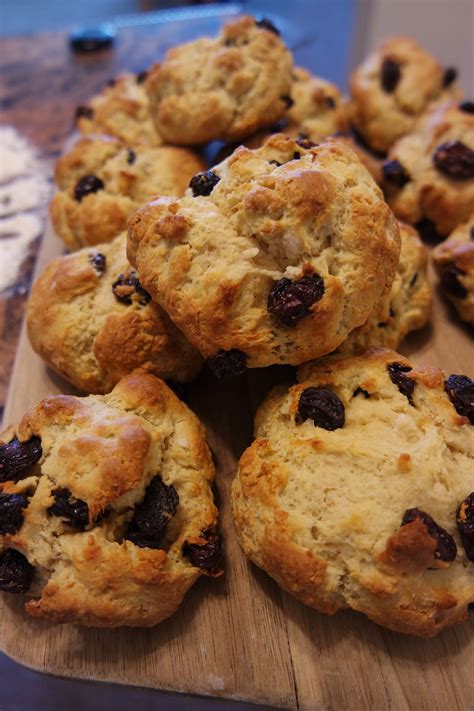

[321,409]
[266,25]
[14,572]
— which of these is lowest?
[14,572]

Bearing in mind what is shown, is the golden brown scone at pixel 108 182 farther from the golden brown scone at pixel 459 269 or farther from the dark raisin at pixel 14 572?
the dark raisin at pixel 14 572

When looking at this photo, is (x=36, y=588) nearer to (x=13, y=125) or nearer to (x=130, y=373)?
(x=130, y=373)

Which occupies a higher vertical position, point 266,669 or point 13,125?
point 13,125

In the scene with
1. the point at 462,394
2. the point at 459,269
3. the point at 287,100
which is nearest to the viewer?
the point at 462,394

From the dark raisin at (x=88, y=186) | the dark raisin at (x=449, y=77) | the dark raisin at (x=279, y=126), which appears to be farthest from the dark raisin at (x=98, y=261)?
the dark raisin at (x=449, y=77)

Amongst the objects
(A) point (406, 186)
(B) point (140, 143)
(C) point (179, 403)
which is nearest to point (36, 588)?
(C) point (179, 403)

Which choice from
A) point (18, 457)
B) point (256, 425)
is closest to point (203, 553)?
point (256, 425)

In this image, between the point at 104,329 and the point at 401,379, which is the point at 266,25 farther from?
the point at 401,379
